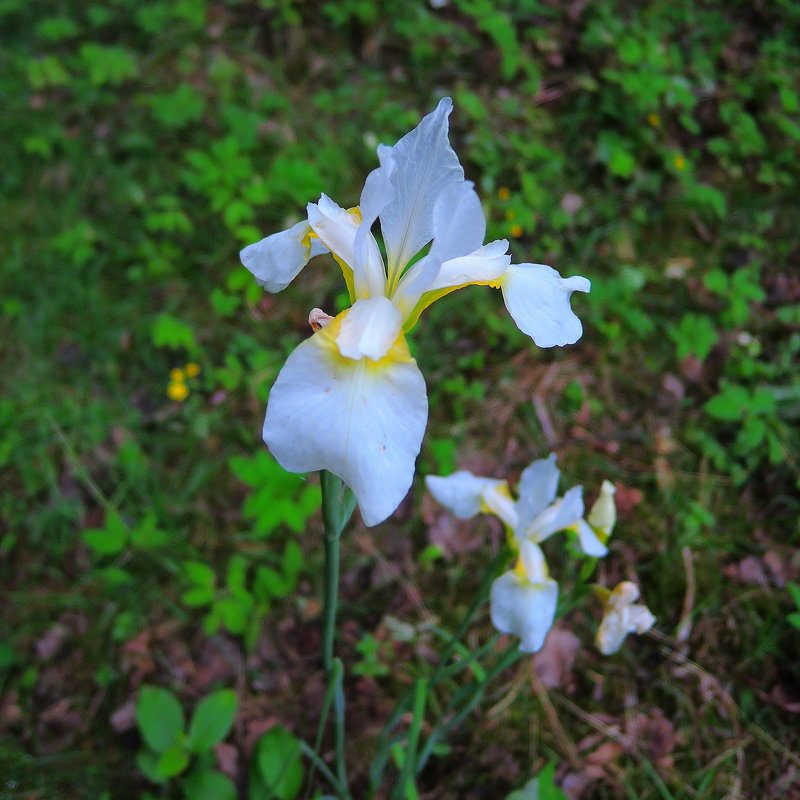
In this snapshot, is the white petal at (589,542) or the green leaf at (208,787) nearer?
Answer: the white petal at (589,542)

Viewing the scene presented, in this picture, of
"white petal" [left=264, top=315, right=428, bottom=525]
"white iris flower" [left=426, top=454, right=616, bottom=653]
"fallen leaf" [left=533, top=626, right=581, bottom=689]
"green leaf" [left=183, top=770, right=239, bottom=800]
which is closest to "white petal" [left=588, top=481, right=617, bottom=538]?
"white iris flower" [left=426, top=454, right=616, bottom=653]

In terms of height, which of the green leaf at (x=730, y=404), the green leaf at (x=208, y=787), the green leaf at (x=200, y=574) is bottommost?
the green leaf at (x=208, y=787)

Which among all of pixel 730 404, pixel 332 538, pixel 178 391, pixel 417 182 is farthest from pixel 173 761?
pixel 730 404

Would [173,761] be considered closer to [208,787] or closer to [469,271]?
[208,787]

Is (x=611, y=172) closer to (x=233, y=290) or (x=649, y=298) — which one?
(x=649, y=298)

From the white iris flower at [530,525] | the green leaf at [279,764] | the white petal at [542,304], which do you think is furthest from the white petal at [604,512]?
the green leaf at [279,764]

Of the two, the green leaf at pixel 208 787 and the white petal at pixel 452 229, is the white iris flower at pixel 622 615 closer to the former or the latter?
the white petal at pixel 452 229
